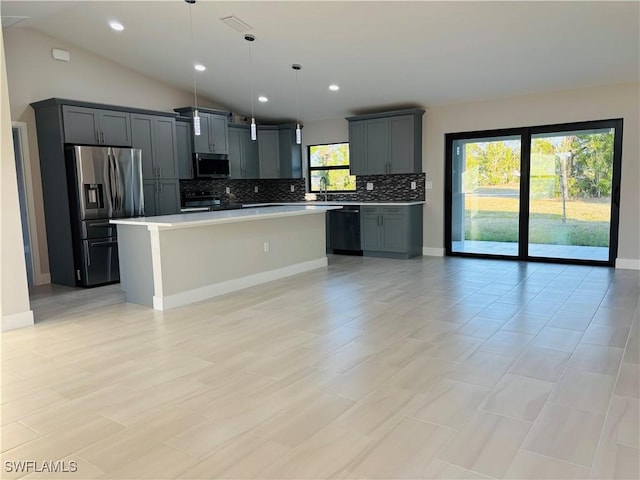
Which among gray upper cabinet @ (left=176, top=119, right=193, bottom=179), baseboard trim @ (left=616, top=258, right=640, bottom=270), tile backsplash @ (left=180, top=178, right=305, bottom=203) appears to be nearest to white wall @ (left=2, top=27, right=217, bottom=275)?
gray upper cabinet @ (left=176, top=119, right=193, bottom=179)

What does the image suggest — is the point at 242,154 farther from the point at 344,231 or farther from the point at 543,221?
the point at 543,221

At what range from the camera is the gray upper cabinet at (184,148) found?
7.03 meters

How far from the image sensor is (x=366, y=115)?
24.6ft

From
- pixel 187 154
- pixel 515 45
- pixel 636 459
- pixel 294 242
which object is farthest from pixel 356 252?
Answer: pixel 636 459

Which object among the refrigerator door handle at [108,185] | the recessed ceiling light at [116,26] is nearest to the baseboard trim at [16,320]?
the refrigerator door handle at [108,185]

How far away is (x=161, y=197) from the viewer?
657 centimetres

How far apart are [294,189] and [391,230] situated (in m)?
2.54

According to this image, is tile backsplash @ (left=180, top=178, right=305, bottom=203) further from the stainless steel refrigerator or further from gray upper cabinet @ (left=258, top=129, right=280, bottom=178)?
the stainless steel refrigerator

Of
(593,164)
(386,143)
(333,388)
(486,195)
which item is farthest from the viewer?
(386,143)

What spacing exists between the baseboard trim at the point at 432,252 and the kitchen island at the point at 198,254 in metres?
2.46

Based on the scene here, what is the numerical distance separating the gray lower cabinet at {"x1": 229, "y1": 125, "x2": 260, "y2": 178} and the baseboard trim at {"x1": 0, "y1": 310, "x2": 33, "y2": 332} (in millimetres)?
4478

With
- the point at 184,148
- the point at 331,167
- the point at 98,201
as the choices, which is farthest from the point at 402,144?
the point at 98,201

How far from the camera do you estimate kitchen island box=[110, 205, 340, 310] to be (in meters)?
4.49

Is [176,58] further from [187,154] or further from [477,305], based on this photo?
[477,305]
